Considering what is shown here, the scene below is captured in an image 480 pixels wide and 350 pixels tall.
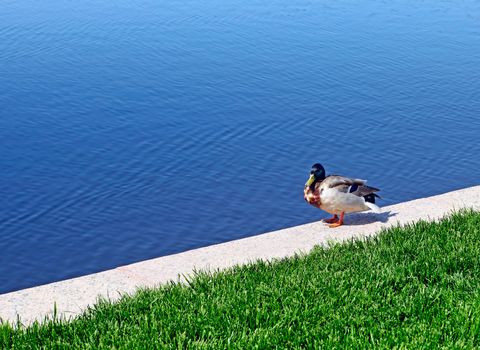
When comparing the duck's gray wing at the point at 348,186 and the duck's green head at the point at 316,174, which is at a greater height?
the duck's green head at the point at 316,174

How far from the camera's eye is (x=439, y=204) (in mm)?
9945

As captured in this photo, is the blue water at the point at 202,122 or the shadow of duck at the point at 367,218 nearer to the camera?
the shadow of duck at the point at 367,218

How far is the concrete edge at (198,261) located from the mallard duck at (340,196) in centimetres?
Answer: 18

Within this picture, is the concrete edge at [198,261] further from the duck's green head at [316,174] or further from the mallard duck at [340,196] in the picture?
the duck's green head at [316,174]

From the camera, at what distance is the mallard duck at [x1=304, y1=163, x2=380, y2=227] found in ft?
31.4

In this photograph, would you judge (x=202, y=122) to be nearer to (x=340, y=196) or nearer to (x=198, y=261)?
(x=340, y=196)

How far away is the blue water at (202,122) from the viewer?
1195 cm

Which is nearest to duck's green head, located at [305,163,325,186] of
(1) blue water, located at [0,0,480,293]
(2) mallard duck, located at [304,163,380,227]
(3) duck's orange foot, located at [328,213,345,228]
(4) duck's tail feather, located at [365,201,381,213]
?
(2) mallard duck, located at [304,163,380,227]

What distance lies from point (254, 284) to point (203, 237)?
4.33 metres

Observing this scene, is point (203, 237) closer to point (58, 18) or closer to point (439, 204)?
point (439, 204)

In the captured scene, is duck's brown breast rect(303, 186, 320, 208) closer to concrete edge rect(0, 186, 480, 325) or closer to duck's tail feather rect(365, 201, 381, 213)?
concrete edge rect(0, 186, 480, 325)

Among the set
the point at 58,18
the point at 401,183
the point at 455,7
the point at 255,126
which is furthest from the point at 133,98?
the point at 455,7

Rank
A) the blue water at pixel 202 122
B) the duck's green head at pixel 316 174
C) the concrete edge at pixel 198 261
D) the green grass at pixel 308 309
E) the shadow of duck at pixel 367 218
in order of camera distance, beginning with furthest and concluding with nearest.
Answer: the blue water at pixel 202 122 < the duck's green head at pixel 316 174 < the shadow of duck at pixel 367 218 < the concrete edge at pixel 198 261 < the green grass at pixel 308 309

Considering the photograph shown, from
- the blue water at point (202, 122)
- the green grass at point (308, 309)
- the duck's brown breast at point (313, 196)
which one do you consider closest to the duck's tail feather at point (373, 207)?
the duck's brown breast at point (313, 196)
